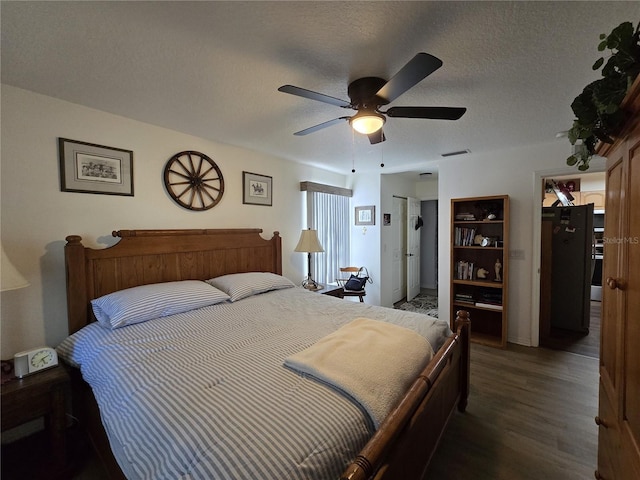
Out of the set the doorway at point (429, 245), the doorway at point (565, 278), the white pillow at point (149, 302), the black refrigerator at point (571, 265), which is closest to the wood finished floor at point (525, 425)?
the doorway at point (565, 278)

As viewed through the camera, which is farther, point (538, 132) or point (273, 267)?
point (273, 267)

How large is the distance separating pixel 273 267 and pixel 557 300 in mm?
3977

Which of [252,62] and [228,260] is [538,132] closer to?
[252,62]

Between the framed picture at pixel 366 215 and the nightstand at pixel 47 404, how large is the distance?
4.01 meters

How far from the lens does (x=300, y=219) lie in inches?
160

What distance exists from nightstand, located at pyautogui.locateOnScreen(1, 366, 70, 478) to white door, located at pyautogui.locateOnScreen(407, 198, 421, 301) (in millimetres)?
4932

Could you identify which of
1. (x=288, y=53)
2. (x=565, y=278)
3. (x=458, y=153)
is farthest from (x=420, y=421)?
(x=565, y=278)

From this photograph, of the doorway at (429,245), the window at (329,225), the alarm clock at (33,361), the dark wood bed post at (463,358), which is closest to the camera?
the alarm clock at (33,361)

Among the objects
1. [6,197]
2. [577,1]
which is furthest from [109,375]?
[577,1]

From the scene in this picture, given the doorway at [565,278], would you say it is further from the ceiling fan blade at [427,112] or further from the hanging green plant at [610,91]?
the hanging green plant at [610,91]

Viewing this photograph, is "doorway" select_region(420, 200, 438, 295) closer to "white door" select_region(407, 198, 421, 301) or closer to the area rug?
"white door" select_region(407, 198, 421, 301)

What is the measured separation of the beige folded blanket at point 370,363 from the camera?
115 cm

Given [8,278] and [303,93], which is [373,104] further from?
[8,278]

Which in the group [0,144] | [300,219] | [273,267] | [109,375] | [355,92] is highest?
[355,92]
